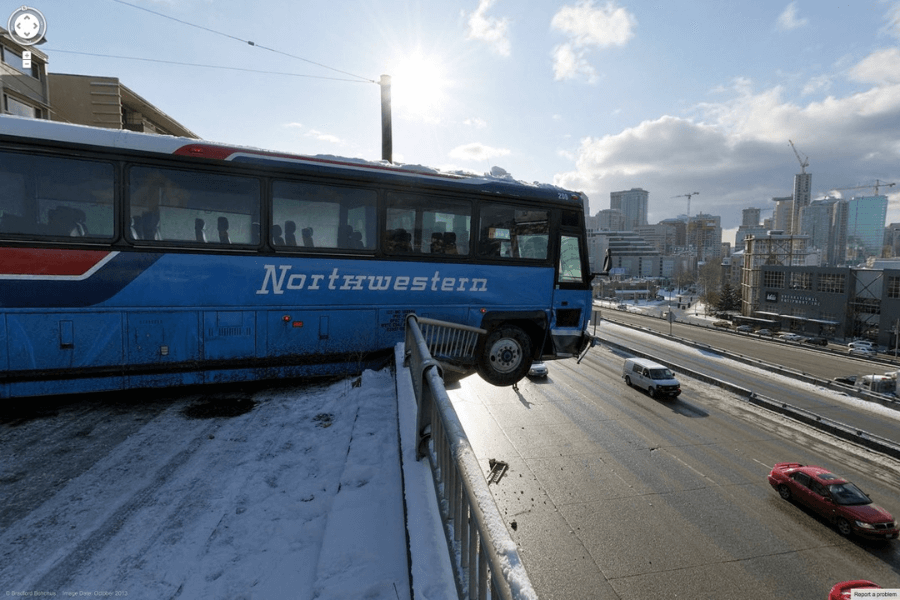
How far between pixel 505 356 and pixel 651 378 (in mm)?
24858

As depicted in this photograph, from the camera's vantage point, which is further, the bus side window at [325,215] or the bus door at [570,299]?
the bus door at [570,299]

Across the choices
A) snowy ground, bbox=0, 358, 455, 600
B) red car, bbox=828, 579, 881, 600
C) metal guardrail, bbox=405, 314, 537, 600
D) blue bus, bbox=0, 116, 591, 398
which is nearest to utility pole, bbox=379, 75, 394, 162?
blue bus, bbox=0, 116, 591, 398

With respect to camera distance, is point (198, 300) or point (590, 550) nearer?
point (198, 300)

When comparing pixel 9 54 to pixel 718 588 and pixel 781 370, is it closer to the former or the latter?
pixel 718 588

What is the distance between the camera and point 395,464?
4762mm

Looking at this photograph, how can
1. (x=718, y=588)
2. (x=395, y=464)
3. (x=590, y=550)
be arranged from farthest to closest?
(x=590, y=550) < (x=718, y=588) < (x=395, y=464)

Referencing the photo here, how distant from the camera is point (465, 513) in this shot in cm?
262

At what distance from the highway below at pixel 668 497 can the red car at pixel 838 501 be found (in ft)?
1.75

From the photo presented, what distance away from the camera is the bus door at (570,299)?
992cm

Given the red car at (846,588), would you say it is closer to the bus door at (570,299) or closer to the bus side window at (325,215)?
the bus door at (570,299)

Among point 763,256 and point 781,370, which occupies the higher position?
point 763,256

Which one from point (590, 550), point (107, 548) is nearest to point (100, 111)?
point (107, 548)

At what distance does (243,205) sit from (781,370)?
41.1 meters

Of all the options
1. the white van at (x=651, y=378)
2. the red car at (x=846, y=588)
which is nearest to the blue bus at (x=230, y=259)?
the red car at (x=846, y=588)
